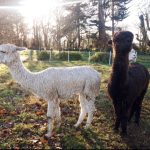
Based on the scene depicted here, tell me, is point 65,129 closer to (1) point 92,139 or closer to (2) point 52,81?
(1) point 92,139

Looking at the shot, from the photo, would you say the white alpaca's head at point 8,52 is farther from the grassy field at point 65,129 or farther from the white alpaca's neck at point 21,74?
the grassy field at point 65,129

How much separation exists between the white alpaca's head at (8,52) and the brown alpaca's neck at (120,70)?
1.78 m

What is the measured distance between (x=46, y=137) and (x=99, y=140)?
103cm

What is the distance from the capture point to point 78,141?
274 inches

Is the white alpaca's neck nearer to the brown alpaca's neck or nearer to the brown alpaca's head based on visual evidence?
the brown alpaca's neck

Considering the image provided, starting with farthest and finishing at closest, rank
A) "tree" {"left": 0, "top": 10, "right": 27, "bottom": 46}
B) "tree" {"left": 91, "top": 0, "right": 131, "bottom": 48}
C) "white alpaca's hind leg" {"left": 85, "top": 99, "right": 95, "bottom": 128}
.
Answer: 1. "tree" {"left": 91, "top": 0, "right": 131, "bottom": 48}
2. "tree" {"left": 0, "top": 10, "right": 27, "bottom": 46}
3. "white alpaca's hind leg" {"left": 85, "top": 99, "right": 95, "bottom": 128}

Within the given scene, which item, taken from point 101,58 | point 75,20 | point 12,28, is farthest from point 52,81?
point 75,20

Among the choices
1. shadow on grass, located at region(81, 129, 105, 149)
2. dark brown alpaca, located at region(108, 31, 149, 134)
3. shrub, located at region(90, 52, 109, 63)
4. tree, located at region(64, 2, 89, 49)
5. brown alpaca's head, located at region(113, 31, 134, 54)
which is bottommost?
shadow on grass, located at region(81, 129, 105, 149)

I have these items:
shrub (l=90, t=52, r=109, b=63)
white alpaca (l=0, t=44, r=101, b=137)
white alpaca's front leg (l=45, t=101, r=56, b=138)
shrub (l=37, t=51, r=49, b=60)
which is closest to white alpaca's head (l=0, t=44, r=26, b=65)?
white alpaca (l=0, t=44, r=101, b=137)

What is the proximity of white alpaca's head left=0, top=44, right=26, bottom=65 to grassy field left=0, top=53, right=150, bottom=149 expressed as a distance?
4.97ft

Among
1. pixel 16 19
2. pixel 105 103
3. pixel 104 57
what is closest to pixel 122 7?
pixel 16 19

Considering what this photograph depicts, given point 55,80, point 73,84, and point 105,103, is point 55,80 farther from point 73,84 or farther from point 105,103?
point 105,103

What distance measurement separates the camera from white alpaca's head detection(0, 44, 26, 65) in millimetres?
6992

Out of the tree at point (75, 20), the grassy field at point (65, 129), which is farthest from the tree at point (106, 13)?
the grassy field at point (65, 129)
